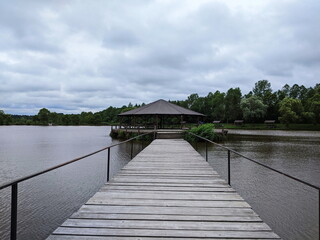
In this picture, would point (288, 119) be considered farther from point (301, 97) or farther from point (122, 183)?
point (122, 183)

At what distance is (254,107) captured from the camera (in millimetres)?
51938

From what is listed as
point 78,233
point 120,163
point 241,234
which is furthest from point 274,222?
point 120,163

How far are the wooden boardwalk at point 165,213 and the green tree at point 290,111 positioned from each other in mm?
45414

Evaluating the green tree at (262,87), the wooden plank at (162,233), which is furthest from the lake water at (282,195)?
the green tree at (262,87)

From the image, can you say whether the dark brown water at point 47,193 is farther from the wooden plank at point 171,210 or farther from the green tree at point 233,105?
the green tree at point 233,105

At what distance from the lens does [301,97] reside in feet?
209

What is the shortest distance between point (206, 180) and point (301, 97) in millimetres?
70479

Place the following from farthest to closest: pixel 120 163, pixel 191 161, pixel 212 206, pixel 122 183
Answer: pixel 120 163 → pixel 191 161 → pixel 122 183 → pixel 212 206

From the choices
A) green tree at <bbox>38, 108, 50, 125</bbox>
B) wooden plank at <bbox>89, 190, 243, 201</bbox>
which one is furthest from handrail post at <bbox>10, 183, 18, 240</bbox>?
green tree at <bbox>38, 108, 50, 125</bbox>

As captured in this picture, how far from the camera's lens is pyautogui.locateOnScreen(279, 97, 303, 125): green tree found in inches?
1721

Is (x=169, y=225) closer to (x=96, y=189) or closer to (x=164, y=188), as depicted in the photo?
(x=164, y=188)

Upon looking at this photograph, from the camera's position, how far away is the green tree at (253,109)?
50.7 m

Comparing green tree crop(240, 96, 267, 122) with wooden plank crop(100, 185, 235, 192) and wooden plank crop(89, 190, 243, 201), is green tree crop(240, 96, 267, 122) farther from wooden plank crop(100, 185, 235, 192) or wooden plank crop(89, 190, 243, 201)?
wooden plank crop(89, 190, 243, 201)

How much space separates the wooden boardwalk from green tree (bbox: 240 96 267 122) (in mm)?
49532
